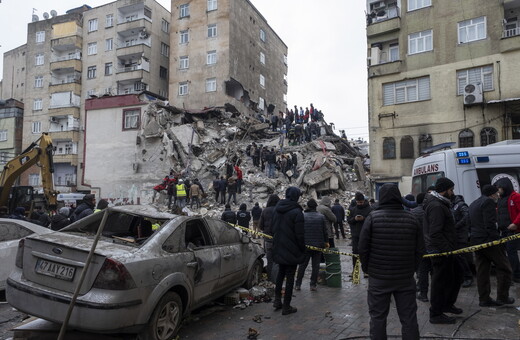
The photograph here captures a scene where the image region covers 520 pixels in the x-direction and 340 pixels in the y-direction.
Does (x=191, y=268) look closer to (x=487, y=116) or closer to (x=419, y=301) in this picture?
(x=419, y=301)

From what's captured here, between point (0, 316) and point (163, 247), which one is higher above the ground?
point (163, 247)

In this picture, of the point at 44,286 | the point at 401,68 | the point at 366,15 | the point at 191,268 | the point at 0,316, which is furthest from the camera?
the point at 366,15

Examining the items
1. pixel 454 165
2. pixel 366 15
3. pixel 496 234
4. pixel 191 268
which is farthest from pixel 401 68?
pixel 191 268

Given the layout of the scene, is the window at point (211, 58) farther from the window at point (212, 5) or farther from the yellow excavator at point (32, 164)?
the yellow excavator at point (32, 164)

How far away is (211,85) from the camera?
119ft

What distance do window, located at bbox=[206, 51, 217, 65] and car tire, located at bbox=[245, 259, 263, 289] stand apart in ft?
104

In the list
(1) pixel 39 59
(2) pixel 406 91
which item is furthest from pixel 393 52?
(1) pixel 39 59

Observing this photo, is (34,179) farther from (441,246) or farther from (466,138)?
(441,246)

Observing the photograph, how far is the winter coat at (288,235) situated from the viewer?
561 centimetres

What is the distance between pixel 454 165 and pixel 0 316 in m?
9.47

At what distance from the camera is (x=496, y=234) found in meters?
5.64

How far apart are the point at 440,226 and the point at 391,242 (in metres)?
1.52

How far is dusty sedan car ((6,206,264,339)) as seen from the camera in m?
3.77

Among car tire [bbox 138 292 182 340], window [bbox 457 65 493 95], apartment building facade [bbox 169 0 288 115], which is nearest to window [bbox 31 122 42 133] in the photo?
apartment building facade [bbox 169 0 288 115]
